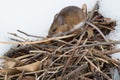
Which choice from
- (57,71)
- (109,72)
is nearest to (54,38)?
(57,71)

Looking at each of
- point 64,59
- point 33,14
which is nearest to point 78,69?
point 64,59

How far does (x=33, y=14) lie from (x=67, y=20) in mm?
217

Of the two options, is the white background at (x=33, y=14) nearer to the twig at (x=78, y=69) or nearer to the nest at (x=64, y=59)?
the nest at (x=64, y=59)

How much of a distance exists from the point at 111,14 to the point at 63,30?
0.27 metres

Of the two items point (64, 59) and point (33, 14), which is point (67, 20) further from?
point (64, 59)

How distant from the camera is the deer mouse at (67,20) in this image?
1.88 meters

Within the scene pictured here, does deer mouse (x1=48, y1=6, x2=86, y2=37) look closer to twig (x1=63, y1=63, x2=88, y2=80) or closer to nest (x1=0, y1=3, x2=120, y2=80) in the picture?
nest (x1=0, y1=3, x2=120, y2=80)

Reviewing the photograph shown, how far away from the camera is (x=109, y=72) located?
1667 mm

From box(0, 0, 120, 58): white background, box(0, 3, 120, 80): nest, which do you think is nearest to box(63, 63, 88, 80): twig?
box(0, 3, 120, 80): nest

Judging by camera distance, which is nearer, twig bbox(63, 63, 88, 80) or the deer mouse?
twig bbox(63, 63, 88, 80)

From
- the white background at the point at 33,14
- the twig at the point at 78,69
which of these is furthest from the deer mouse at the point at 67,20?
the twig at the point at 78,69

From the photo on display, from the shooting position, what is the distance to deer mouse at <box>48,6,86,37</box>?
1.88m

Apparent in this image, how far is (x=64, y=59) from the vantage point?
1.72 m

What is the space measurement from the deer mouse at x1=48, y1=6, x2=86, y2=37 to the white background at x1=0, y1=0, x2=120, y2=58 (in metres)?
0.05
